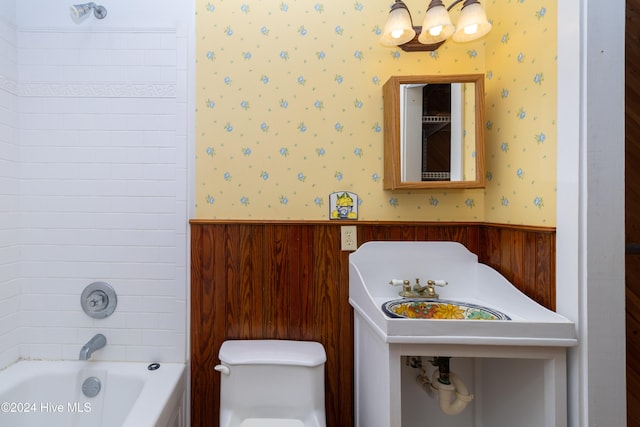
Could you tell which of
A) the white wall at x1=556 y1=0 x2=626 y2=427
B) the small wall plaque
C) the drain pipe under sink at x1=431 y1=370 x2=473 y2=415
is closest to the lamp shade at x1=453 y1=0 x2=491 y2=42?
the white wall at x1=556 y1=0 x2=626 y2=427

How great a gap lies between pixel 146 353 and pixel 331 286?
944 mm

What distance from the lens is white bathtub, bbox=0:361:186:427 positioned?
1.31m

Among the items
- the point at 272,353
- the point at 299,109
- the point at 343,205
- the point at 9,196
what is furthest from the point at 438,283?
the point at 9,196

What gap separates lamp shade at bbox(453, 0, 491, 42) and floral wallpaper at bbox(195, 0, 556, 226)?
190 mm

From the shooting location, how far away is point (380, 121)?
146cm

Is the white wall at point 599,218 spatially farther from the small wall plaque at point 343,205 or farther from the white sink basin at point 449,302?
the small wall plaque at point 343,205

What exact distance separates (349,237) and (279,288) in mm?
408

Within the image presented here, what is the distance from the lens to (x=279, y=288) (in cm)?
144

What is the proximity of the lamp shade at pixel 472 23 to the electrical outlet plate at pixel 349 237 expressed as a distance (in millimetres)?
925

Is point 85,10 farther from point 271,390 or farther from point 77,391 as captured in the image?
point 271,390

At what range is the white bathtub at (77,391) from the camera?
1314 millimetres

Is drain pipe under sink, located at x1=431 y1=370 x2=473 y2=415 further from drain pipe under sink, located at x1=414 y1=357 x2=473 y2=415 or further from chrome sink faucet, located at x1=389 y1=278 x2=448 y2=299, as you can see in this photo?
chrome sink faucet, located at x1=389 y1=278 x2=448 y2=299

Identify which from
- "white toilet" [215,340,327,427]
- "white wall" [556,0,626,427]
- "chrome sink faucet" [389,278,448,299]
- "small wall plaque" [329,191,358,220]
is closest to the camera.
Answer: "white wall" [556,0,626,427]

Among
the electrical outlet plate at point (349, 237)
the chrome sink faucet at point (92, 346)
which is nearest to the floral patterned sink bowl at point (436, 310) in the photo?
the electrical outlet plate at point (349, 237)
